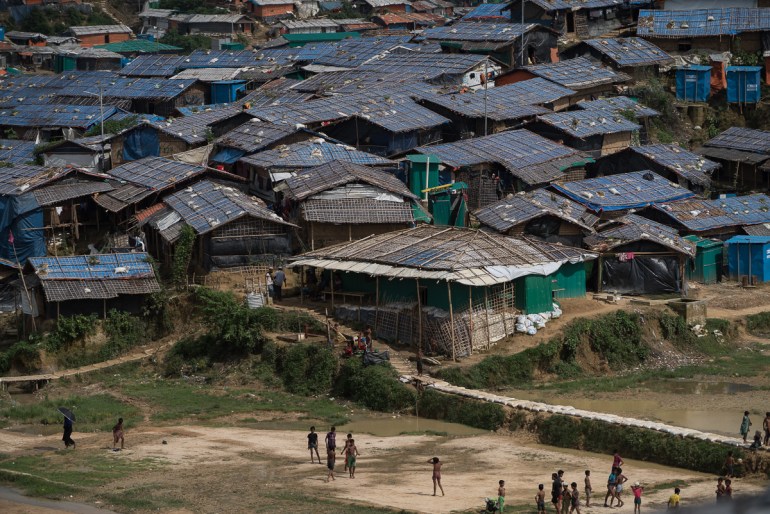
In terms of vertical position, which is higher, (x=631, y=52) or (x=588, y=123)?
(x=631, y=52)

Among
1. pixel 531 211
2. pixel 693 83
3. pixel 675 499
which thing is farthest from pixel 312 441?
pixel 693 83

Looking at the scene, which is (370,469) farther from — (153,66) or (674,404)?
(153,66)

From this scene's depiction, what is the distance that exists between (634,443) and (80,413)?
1360cm

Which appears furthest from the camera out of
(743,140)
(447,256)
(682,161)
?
(743,140)

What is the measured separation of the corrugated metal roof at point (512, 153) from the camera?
46.5 meters

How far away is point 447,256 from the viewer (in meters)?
36.8

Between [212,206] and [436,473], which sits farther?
[212,206]

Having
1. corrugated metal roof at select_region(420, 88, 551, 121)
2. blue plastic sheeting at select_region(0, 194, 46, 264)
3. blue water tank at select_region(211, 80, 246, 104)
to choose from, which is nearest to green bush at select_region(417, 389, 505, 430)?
blue plastic sheeting at select_region(0, 194, 46, 264)

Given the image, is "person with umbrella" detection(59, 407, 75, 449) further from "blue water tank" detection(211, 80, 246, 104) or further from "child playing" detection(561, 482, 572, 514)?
"blue water tank" detection(211, 80, 246, 104)

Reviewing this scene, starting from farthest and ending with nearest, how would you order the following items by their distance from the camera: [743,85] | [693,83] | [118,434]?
1. [693,83]
2. [743,85]
3. [118,434]

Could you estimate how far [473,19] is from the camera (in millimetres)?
68938

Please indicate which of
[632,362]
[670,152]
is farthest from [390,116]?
[632,362]

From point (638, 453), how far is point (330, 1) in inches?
2694

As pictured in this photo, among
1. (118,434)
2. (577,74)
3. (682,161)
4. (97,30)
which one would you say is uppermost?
(97,30)
